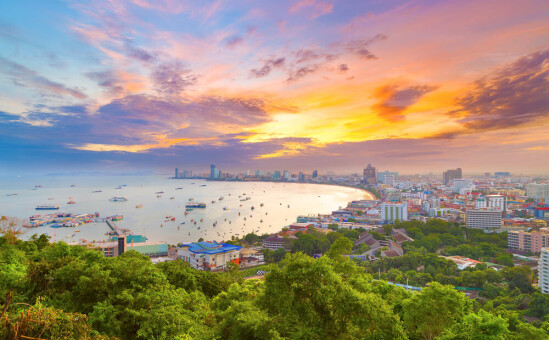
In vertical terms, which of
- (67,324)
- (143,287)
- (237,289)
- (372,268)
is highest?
(67,324)

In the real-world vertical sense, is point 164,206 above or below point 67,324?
below

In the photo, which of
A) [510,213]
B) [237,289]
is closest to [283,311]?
[237,289]

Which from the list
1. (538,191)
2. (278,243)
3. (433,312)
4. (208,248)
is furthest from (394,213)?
(433,312)

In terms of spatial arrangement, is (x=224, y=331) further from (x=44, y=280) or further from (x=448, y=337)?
(x=44, y=280)

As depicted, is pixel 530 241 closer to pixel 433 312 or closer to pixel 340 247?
pixel 433 312

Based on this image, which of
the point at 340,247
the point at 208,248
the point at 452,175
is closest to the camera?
the point at 340,247

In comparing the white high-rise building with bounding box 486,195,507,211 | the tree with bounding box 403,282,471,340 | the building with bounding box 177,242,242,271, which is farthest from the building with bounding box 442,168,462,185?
the tree with bounding box 403,282,471,340

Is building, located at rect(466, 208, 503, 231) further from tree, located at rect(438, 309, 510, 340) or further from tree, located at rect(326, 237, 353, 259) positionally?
tree, located at rect(438, 309, 510, 340)
